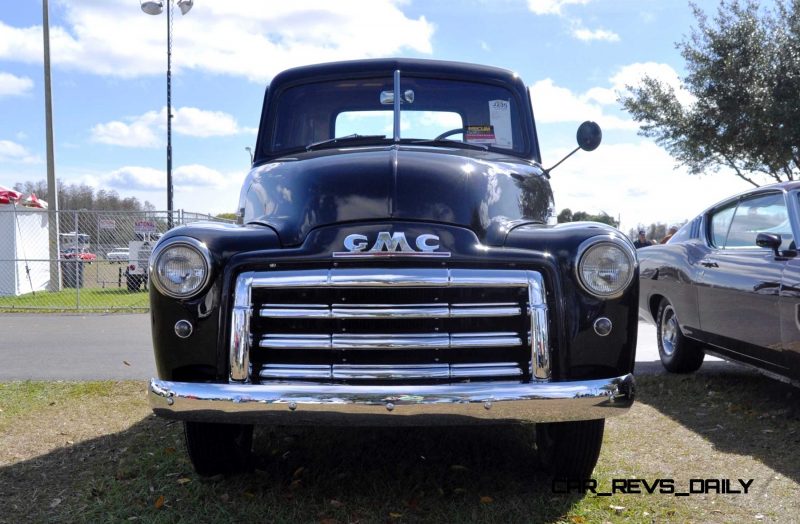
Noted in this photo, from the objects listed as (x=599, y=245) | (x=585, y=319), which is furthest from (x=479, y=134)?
(x=585, y=319)

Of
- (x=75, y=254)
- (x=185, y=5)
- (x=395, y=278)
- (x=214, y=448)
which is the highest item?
(x=185, y=5)

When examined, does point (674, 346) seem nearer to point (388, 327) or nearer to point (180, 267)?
point (388, 327)

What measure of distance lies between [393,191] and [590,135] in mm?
1919

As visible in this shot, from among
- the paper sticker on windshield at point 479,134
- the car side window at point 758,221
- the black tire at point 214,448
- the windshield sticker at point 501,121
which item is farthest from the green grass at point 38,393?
the car side window at point 758,221

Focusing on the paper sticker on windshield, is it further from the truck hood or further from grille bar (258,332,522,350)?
grille bar (258,332,522,350)

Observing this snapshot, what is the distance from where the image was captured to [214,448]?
3521mm

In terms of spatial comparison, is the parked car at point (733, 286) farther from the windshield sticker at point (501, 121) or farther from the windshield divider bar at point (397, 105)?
the windshield divider bar at point (397, 105)

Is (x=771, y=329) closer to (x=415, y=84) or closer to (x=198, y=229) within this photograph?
(x=415, y=84)

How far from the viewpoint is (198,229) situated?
321 centimetres

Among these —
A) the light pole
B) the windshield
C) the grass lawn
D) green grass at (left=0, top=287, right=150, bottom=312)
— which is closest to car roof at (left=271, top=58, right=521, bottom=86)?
the windshield

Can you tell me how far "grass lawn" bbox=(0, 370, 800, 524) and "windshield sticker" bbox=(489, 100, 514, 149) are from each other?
1.89 meters

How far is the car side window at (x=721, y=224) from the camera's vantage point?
5.61 metres

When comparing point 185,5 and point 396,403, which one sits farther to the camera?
point 185,5

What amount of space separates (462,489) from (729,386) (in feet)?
10.7
